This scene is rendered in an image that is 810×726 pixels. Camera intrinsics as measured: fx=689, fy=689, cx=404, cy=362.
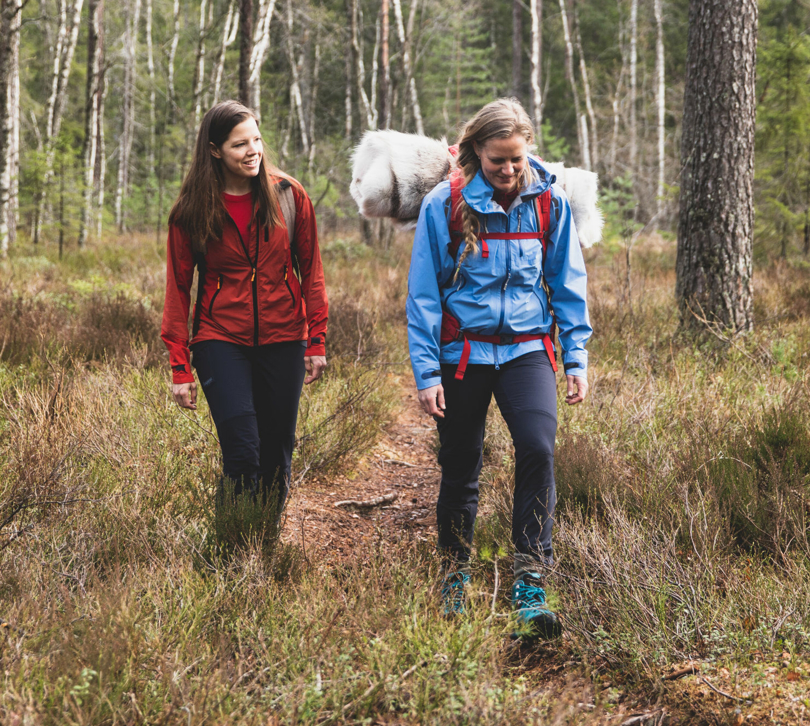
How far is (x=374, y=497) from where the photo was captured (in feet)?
13.6

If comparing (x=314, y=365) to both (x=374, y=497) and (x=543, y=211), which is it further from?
(x=374, y=497)

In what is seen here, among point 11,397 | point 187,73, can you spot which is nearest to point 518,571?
point 11,397

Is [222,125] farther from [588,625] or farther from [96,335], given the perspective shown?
[96,335]

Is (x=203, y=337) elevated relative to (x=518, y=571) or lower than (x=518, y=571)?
elevated

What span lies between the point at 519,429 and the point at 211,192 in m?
1.55

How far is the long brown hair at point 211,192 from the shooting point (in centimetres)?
277

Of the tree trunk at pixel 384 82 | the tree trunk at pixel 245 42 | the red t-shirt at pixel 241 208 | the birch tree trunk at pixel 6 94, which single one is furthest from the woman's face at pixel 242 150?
the tree trunk at pixel 384 82

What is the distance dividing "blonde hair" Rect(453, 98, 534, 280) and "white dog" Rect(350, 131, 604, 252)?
0.56m

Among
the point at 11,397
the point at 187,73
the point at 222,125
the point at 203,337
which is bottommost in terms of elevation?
the point at 11,397

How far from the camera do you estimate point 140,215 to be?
Answer: 28.2 metres

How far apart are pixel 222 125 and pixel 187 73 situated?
85.4 ft

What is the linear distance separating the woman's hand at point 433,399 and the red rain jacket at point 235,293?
72cm

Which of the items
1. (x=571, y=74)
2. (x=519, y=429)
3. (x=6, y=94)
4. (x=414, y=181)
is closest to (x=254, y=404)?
(x=519, y=429)

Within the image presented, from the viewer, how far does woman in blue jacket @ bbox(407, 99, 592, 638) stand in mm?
2549
